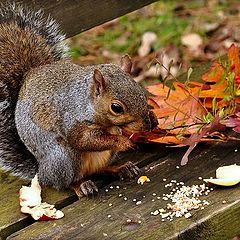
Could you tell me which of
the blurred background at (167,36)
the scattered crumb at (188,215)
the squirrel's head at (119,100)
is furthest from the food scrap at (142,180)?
the blurred background at (167,36)

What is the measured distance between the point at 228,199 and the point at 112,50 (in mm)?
2317

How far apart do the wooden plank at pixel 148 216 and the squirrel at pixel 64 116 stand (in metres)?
0.08

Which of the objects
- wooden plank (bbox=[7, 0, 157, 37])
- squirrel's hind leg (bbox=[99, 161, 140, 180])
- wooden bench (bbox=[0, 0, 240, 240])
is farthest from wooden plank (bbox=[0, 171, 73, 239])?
wooden plank (bbox=[7, 0, 157, 37])

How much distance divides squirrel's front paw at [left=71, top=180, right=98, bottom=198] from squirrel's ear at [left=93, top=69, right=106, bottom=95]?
0.24 meters

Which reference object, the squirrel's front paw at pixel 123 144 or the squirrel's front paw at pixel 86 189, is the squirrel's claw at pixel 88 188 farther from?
the squirrel's front paw at pixel 123 144

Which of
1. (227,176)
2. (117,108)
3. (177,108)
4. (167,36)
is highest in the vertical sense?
(117,108)

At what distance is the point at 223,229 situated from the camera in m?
1.90

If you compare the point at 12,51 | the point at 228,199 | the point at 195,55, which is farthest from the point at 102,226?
the point at 195,55

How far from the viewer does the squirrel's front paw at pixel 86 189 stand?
206 centimetres

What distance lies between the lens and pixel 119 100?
205 cm

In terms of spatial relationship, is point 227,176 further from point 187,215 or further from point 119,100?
point 119,100


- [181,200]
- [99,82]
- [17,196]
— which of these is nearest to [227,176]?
[181,200]

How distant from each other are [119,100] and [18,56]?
472 mm

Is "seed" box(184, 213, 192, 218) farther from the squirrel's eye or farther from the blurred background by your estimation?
the blurred background
